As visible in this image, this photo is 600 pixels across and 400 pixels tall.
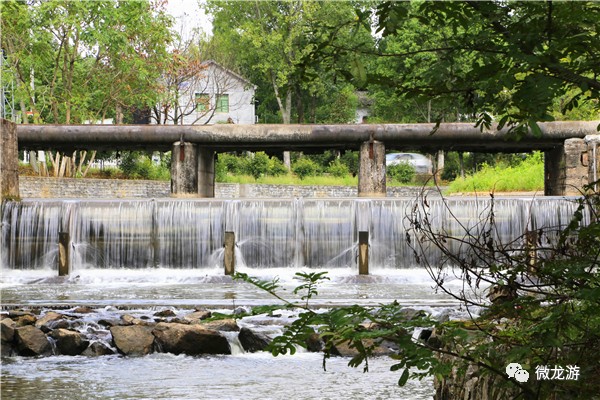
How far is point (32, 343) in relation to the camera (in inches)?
415

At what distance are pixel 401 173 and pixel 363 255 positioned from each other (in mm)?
25339

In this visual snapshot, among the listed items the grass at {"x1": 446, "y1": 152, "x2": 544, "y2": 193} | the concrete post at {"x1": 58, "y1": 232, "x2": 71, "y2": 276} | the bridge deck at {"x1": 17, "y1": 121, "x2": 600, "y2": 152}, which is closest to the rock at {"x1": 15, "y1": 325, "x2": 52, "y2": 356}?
the concrete post at {"x1": 58, "y1": 232, "x2": 71, "y2": 276}

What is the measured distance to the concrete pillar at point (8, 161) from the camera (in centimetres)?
2211

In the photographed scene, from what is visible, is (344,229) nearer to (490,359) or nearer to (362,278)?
(362,278)

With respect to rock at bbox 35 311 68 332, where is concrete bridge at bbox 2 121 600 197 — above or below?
above

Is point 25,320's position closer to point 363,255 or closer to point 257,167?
point 363,255

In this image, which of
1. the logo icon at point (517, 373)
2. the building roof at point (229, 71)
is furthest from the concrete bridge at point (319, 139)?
Answer: the building roof at point (229, 71)

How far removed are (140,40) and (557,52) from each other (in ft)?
118

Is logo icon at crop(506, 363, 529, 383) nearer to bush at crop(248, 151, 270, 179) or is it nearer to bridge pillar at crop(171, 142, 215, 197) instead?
bridge pillar at crop(171, 142, 215, 197)

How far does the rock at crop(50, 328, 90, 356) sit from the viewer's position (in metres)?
10.6

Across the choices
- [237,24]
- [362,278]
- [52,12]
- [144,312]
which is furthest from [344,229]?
[237,24]

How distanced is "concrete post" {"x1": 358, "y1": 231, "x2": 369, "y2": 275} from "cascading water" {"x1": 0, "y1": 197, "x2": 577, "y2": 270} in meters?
1.32

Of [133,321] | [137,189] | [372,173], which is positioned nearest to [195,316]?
[133,321]

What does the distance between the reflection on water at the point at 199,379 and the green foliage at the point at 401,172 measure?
3509cm
